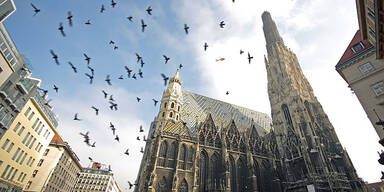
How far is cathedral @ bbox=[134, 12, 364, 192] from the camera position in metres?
27.2

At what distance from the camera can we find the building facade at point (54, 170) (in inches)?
1591

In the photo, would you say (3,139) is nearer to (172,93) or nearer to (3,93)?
(3,93)

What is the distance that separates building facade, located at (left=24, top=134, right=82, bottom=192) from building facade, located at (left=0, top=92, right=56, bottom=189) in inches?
221

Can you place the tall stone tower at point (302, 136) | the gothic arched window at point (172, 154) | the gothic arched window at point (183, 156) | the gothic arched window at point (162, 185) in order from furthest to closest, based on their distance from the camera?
the tall stone tower at point (302, 136)
the gothic arched window at point (183, 156)
the gothic arched window at point (172, 154)
the gothic arched window at point (162, 185)

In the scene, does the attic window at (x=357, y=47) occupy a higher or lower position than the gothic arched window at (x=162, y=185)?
higher

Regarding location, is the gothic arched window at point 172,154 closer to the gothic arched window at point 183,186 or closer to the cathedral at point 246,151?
the cathedral at point 246,151

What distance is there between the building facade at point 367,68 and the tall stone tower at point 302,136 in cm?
1579

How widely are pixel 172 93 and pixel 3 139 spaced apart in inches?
1031

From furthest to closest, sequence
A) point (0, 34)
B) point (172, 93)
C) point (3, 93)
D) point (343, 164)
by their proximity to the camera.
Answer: point (172, 93) → point (343, 164) → point (3, 93) → point (0, 34)

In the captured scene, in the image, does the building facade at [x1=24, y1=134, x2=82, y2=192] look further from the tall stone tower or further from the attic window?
the attic window

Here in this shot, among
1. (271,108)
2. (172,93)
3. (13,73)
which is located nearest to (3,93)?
(13,73)

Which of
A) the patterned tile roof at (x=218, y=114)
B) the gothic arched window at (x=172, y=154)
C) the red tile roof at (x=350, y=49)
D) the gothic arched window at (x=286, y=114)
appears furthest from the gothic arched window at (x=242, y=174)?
the red tile roof at (x=350, y=49)

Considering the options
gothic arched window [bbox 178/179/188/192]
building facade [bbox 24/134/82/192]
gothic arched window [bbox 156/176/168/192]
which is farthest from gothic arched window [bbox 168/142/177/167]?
building facade [bbox 24/134/82/192]

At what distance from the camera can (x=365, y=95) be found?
57.6 feet
